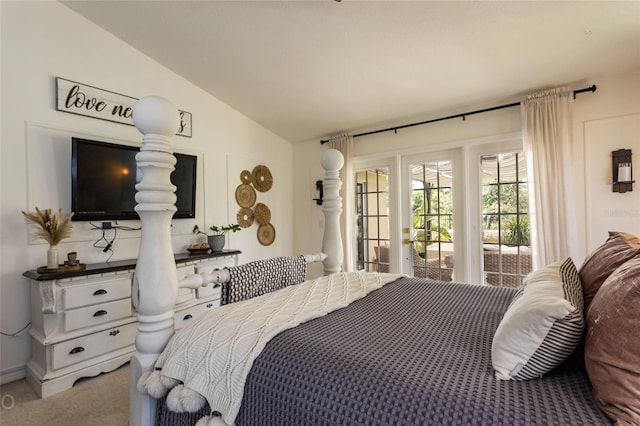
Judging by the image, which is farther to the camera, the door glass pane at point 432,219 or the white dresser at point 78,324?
the door glass pane at point 432,219

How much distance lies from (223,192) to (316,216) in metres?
1.36

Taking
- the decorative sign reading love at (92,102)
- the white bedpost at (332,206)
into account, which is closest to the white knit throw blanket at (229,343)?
the white bedpost at (332,206)

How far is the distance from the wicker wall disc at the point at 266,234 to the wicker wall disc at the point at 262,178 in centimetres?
52

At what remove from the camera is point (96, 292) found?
7.98 ft

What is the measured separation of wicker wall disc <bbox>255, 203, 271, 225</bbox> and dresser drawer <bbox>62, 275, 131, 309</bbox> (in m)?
1.89

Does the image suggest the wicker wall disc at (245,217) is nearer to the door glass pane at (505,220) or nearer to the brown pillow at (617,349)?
the door glass pane at (505,220)

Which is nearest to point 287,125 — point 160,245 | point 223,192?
point 223,192

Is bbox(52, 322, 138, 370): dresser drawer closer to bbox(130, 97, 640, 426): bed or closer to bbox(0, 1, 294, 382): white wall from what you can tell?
bbox(0, 1, 294, 382): white wall

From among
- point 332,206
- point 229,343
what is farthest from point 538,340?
point 332,206

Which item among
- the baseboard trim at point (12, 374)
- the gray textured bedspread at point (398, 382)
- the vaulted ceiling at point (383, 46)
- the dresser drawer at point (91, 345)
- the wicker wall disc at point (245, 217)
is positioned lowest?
the baseboard trim at point (12, 374)

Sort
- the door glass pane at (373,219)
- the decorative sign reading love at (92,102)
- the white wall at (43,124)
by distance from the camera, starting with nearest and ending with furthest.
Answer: the white wall at (43,124) < the decorative sign reading love at (92,102) < the door glass pane at (373,219)

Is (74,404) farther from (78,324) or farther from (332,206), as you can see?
(332,206)

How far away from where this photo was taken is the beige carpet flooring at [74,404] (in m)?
1.92

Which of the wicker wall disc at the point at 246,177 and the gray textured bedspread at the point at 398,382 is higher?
the wicker wall disc at the point at 246,177
